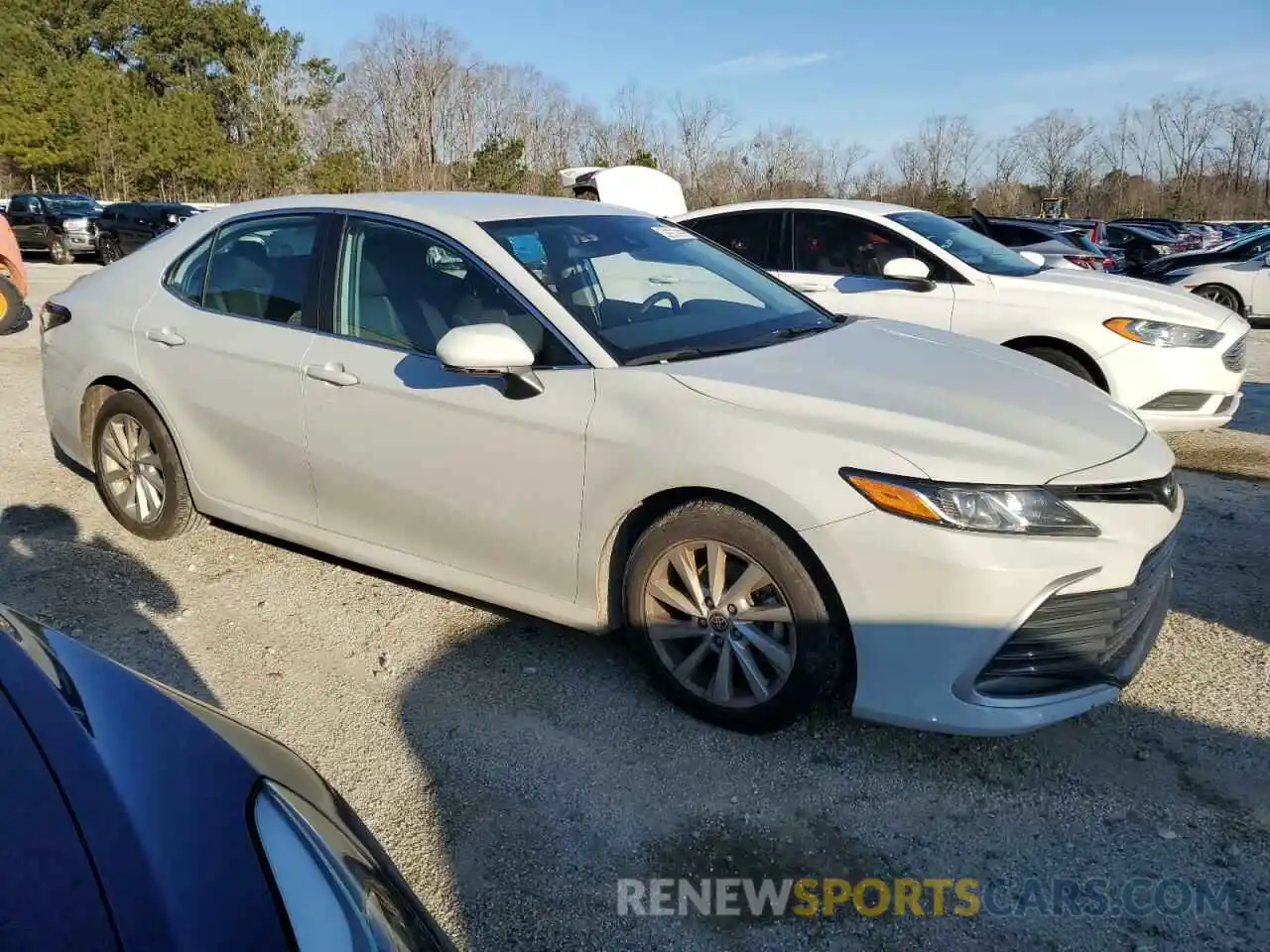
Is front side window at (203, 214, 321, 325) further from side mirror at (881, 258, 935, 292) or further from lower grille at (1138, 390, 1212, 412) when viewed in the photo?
lower grille at (1138, 390, 1212, 412)

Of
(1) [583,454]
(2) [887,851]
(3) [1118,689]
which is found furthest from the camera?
(1) [583,454]

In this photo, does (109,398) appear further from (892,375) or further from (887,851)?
(887,851)

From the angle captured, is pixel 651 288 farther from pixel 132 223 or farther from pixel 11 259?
pixel 132 223

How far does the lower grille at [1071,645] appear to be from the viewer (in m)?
2.71

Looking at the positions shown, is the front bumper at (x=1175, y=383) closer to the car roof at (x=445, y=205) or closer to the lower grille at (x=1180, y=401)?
the lower grille at (x=1180, y=401)

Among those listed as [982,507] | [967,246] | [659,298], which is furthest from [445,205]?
[967,246]

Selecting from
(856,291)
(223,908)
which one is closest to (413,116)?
(856,291)

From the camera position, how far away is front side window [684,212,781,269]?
7.28 metres

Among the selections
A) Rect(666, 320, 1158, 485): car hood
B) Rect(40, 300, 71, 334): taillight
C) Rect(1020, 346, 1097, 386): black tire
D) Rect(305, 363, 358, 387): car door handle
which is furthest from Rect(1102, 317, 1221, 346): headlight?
Rect(40, 300, 71, 334): taillight

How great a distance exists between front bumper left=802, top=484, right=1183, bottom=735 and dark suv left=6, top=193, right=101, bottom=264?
Result: 25.2 m

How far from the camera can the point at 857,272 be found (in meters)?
6.96

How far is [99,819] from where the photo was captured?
4.55ft

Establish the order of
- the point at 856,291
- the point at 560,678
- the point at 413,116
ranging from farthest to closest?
1. the point at 413,116
2. the point at 856,291
3. the point at 560,678

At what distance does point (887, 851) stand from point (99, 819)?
1962mm
